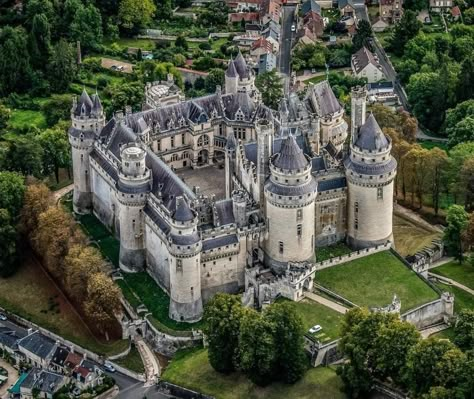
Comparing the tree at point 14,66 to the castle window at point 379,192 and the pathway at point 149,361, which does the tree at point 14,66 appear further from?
the castle window at point 379,192

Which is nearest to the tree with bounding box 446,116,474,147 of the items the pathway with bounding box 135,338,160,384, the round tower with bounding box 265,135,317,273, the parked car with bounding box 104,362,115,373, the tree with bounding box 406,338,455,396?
the round tower with bounding box 265,135,317,273

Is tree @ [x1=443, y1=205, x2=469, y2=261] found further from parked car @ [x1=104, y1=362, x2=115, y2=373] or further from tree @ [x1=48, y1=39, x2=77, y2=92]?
tree @ [x1=48, y1=39, x2=77, y2=92]

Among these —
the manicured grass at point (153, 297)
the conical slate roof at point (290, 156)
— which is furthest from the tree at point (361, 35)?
the manicured grass at point (153, 297)

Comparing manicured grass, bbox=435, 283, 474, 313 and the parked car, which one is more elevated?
manicured grass, bbox=435, 283, 474, 313

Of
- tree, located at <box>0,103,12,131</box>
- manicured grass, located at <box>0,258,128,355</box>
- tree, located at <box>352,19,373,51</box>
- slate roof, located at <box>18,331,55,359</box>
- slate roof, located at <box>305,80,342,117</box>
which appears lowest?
manicured grass, located at <box>0,258,128,355</box>

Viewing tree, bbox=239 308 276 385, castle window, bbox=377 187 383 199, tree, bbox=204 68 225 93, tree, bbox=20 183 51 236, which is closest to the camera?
tree, bbox=239 308 276 385

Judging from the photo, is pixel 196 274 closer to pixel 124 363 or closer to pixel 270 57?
pixel 124 363

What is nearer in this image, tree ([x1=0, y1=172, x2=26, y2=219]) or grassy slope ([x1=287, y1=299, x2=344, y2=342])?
grassy slope ([x1=287, y1=299, x2=344, y2=342])
